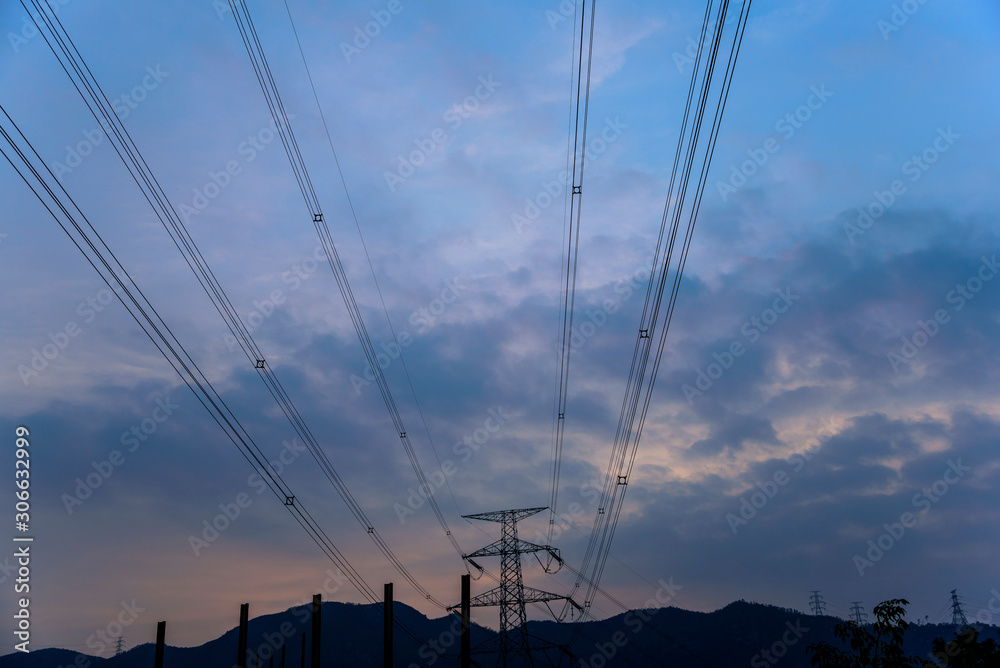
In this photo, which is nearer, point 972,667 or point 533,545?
point 972,667

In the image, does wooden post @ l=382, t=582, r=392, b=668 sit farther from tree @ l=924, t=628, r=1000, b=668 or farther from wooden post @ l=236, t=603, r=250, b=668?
tree @ l=924, t=628, r=1000, b=668

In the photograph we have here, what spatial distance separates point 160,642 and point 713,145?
153 ft

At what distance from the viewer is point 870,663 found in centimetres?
2566

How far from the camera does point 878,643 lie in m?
24.8

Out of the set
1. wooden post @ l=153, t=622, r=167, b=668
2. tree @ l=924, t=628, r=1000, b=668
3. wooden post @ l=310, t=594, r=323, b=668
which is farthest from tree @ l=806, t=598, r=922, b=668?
wooden post @ l=153, t=622, r=167, b=668

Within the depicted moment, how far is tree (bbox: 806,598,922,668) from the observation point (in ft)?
78.0

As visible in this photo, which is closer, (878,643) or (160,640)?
(878,643)

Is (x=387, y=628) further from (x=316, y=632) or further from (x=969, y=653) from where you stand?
(x=969, y=653)

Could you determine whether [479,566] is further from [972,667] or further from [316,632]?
[972,667]

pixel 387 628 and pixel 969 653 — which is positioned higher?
pixel 387 628

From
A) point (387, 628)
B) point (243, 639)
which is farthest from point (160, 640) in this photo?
point (387, 628)

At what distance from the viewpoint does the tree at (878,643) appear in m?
23.8

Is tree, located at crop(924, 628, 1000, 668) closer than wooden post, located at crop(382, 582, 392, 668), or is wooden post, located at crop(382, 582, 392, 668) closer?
tree, located at crop(924, 628, 1000, 668)

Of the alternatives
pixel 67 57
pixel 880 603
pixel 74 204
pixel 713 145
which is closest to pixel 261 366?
pixel 74 204
